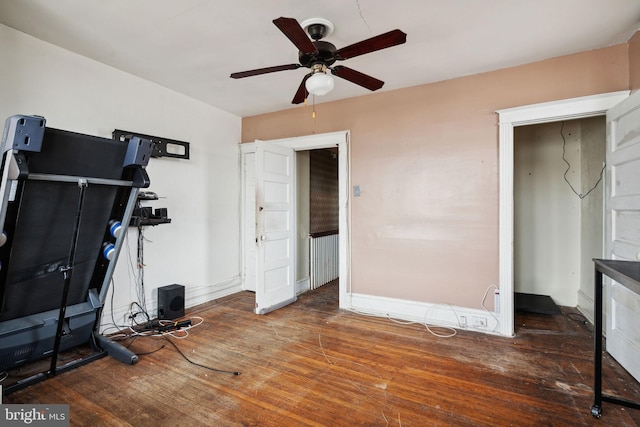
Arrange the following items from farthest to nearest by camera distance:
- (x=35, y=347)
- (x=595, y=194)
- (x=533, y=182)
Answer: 1. (x=533, y=182)
2. (x=595, y=194)
3. (x=35, y=347)

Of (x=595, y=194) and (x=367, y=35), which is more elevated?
(x=367, y=35)

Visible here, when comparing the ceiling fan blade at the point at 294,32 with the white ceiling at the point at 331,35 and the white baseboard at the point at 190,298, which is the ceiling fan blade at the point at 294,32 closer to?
the white ceiling at the point at 331,35

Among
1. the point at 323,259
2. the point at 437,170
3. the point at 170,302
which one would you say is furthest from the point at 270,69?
the point at 323,259

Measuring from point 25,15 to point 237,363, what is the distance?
320 cm

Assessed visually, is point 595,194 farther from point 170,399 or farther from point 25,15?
point 25,15

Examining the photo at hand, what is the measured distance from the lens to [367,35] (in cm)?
250

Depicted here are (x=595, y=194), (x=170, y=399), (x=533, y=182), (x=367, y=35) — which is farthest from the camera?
(x=533, y=182)

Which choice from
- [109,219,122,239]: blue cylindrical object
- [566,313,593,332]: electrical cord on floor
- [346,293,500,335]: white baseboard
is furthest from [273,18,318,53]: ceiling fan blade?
[566,313,593,332]: electrical cord on floor

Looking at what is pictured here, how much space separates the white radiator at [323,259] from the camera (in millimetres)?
4871

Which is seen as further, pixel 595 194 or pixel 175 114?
pixel 175 114

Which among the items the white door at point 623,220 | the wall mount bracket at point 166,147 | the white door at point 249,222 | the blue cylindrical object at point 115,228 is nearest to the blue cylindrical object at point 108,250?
the blue cylindrical object at point 115,228

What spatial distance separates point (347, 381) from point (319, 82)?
2213 mm

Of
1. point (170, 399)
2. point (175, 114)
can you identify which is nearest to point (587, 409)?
point (170, 399)

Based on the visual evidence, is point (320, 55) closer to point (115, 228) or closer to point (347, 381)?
point (115, 228)
